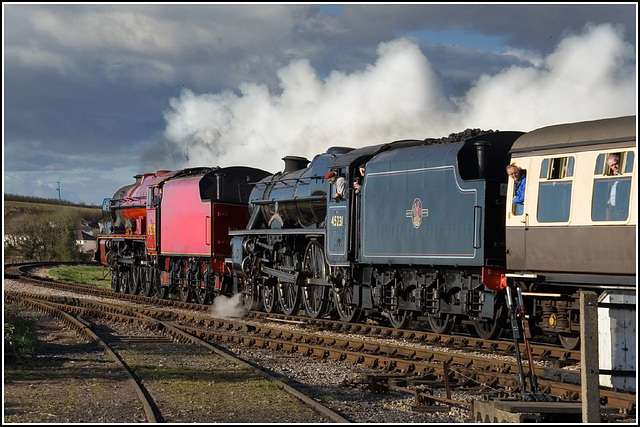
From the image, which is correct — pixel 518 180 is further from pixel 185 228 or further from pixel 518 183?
pixel 185 228

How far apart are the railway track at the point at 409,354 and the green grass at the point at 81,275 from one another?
82.9 ft

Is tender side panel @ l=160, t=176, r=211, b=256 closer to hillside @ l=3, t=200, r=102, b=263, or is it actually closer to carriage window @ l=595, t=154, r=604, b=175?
carriage window @ l=595, t=154, r=604, b=175

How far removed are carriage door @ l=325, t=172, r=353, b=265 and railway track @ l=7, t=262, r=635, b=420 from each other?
154 centimetres

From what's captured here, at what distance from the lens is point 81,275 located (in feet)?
169

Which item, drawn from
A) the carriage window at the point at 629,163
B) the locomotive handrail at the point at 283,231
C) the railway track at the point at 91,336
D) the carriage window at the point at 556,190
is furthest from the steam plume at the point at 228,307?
the carriage window at the point at 629,163

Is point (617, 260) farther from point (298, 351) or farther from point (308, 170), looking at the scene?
point (308, 170)

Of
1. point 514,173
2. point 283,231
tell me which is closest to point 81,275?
point 283,231

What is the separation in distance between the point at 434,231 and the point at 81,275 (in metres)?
38.5

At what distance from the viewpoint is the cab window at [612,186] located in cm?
1234

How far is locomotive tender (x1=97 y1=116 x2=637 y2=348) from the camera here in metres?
12.9

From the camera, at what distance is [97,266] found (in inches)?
2450

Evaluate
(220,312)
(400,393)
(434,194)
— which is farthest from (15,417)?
(220,312)

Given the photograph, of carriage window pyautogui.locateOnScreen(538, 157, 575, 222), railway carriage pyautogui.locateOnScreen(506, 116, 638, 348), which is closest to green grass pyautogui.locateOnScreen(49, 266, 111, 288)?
railway carriage pyautogui.locateOnScreen(506, 116, 638, 348)

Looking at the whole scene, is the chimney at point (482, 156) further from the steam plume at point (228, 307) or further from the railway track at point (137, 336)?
the steam plume at point (228, 307)
